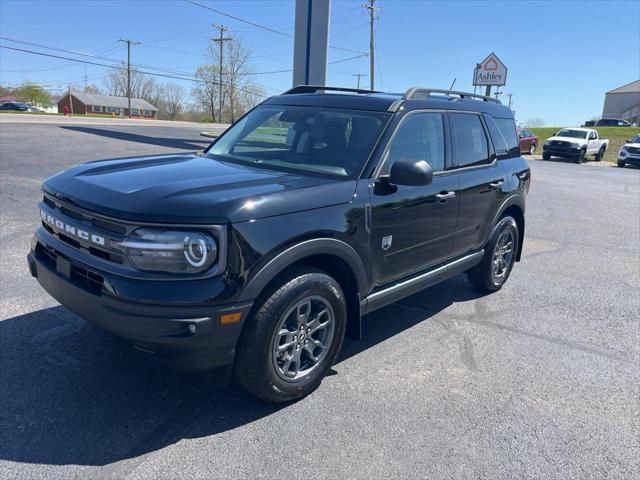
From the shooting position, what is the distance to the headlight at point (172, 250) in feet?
8.80

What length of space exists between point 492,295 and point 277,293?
338 centimetres

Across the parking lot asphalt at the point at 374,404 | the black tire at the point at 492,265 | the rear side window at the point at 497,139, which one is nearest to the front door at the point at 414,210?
the parking lot asphalt at the point at 374,404

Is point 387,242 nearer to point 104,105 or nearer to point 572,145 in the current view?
point 572,145

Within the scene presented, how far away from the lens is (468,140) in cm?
481

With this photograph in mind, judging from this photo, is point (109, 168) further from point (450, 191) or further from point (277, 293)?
point (450, 191)

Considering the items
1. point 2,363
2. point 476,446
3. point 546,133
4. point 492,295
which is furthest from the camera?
point 546,133

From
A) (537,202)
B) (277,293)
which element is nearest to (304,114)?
(277,293)

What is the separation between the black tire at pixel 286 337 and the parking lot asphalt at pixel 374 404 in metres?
0.18

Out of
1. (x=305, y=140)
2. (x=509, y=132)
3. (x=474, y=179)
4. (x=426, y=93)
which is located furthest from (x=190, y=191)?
Result: (x=509, y=132)

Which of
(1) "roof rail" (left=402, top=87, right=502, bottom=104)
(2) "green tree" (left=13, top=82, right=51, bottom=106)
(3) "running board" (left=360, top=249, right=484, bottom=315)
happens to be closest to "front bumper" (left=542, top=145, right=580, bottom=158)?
(1) "roof rail" (left=402, top=87, right=502, bottom=104)

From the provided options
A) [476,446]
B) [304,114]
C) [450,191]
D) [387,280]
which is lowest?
[476,446]

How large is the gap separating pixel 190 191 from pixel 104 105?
111 m

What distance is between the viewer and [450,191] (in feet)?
14.3

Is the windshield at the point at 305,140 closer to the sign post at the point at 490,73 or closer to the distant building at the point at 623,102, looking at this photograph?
the sign post at the point at 490,73
